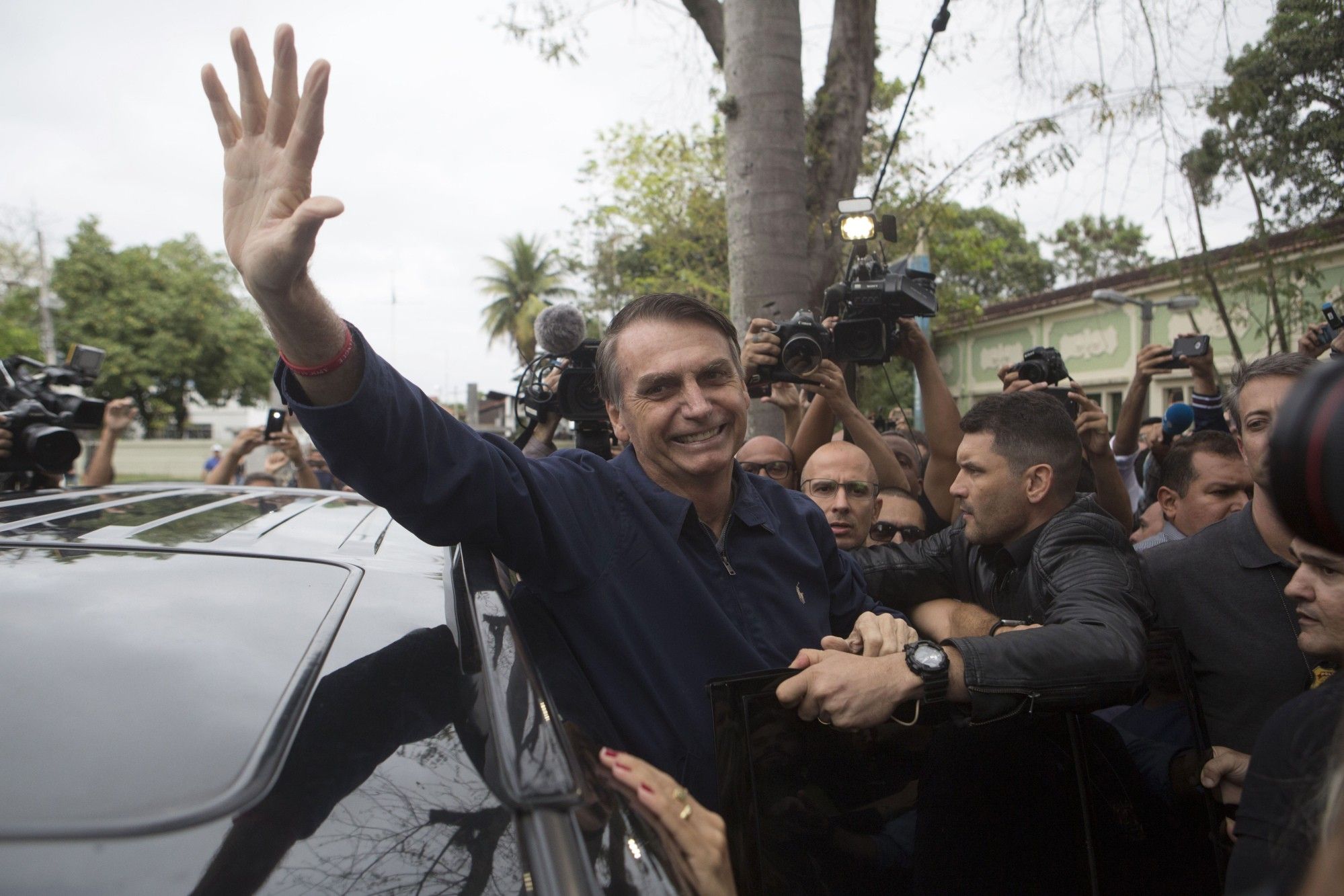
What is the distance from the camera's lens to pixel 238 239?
5.19 ft

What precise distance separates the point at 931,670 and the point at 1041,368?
2.32 m

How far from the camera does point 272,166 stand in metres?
1.61

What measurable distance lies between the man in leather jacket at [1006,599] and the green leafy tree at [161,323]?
38357 millimetres

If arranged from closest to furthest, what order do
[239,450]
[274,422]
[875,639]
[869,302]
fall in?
[875,639], [869,302], [274,422], [239,450]

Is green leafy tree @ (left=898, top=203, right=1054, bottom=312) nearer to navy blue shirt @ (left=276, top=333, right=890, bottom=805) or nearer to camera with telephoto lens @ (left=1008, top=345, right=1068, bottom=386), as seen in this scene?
camera with telephoto lens @ (left=1008, top=345, right=1068, bottom=386)

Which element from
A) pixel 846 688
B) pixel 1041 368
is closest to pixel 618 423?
pixel 846 688

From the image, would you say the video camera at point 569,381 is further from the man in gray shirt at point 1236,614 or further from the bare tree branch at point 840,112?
the bare tree branch at point 840,112

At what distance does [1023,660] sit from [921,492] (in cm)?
289

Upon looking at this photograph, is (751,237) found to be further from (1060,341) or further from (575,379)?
(1060,341)

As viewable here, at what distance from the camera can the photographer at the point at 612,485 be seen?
1.54 metres

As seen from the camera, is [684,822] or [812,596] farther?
[812,596]

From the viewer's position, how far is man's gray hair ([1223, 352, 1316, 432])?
277cm

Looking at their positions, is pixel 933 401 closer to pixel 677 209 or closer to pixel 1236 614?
pixel 1236 614

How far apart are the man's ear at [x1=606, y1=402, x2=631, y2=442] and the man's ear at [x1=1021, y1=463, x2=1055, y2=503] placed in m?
1.09
